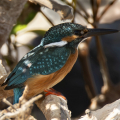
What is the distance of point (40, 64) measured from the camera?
912 mm

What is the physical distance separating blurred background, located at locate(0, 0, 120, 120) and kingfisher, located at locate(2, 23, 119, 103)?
0.72 m

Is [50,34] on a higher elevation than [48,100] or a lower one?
higher

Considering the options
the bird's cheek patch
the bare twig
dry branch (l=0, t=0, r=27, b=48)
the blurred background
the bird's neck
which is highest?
dry branch (l=0, t=0, r=27, b=48)

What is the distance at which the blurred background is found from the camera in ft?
5.82

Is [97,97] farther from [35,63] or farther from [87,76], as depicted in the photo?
[35,63]


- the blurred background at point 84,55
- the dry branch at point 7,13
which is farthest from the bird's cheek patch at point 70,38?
the blurred background at point 84,55

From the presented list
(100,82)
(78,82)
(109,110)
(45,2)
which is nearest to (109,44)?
Result: (100,82)

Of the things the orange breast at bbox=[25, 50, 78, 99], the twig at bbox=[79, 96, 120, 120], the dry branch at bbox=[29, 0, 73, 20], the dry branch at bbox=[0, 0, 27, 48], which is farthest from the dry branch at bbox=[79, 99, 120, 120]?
the dry branch at bbox=[0, 0, 27, 48]

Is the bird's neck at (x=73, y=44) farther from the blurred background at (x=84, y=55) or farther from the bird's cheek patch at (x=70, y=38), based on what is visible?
the blurred background at (x=84, y=55)

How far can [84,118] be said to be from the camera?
869mm

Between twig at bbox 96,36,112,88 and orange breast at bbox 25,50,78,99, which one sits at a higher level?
orange breast at bbox 25,50,78,99

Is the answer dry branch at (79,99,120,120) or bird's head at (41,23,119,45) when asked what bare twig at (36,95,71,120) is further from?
bird's head at (41,23,119,45)

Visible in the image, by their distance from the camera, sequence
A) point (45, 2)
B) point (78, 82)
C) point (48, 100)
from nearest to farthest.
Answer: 1. point (48, 100)
2. point (45, 2)
3. point (78, 82)

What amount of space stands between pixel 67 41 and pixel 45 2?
398 mm
